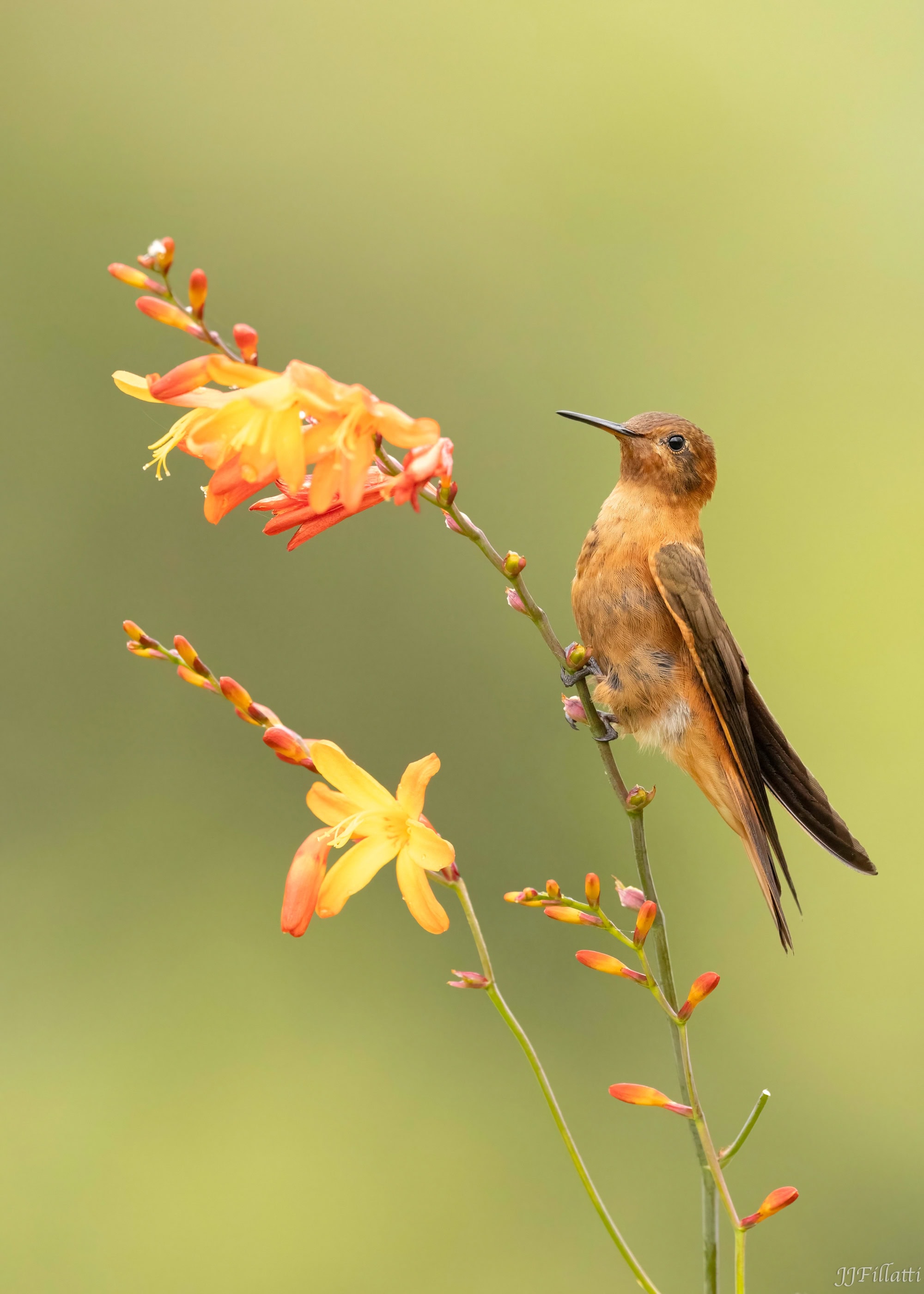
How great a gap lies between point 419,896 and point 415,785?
6 cm

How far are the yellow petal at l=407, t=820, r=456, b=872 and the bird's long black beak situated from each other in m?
0.31

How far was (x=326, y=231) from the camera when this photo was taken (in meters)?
2.20

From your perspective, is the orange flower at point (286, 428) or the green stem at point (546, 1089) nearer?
the orange flower at point (286, 428)

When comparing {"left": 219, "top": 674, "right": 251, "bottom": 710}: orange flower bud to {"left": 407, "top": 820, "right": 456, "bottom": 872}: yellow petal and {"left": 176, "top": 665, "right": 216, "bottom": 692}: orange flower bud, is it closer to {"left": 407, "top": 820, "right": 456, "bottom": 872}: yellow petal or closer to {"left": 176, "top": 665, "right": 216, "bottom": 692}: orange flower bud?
{"left": 176, "top": 665, "right": 216, "bottom": 692}: orange flower bud

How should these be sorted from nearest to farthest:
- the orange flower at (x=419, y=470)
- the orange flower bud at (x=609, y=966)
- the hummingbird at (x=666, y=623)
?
the orange flower at (x=419, y=470) < the orange flower bud at (x=609, y=966) < the hummingbird at (x=666, y=623)

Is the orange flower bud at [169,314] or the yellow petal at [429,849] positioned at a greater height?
the orange flower bud at [169,314]

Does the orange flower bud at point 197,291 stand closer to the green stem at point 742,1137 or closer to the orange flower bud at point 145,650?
the orange flower bud at point 145,650

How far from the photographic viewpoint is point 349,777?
23.2 inches

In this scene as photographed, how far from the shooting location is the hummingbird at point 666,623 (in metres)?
0.85

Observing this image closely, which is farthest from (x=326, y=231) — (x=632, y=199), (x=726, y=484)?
(x=726, y=484)

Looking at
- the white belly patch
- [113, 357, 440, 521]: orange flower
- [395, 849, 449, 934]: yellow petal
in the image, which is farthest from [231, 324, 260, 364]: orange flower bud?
the white belly patch

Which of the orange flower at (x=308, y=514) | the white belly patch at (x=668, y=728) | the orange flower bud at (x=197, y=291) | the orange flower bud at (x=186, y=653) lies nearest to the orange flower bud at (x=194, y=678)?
the orange flower bud at (x=186, y=653)

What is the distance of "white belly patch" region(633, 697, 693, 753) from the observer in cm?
89

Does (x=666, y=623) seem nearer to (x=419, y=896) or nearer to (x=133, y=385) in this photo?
(x=419, y=896)
